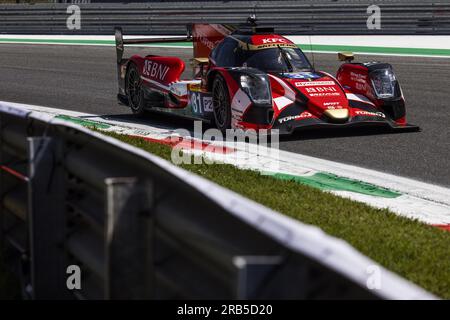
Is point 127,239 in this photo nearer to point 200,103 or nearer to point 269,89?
point 269,89

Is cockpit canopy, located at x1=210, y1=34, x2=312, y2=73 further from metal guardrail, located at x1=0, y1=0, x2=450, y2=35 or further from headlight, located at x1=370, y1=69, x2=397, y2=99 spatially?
metal guardrail, located at x1=0, y1=0, x2=450, y2=35

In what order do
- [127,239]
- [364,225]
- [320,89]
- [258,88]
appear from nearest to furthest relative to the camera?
1. [127,239]
2. [364,225]
3. [258,88]
4. [320,89]

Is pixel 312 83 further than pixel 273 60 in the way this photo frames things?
No

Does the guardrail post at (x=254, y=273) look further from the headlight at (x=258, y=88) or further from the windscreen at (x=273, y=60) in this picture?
the windscreen at (x=273, y=60)

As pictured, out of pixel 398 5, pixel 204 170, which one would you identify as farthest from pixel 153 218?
pixel 398 5

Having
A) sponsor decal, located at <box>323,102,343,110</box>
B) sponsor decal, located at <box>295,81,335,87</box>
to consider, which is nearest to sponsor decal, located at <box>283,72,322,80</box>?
sponsor decal, located at <box>295,81,335,87</box>

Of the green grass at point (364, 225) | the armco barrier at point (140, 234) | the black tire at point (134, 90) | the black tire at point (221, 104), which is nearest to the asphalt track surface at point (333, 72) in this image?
the black tire at point (134, 90)

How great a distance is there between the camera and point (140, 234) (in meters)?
3.14

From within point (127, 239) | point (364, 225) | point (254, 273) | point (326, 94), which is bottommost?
point (364, 225)

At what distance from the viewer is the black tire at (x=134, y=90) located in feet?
39.0

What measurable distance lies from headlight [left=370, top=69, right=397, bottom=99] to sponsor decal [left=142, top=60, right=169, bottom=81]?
8.79 ft

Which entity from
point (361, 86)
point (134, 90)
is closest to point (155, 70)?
point (134, 90)

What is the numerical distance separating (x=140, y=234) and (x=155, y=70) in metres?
8.49

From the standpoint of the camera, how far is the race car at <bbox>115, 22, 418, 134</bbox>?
9.54 metres
